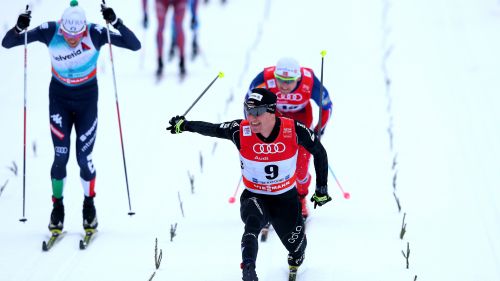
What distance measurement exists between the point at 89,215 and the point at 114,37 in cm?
176

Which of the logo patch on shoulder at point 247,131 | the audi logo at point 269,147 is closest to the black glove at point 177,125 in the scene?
the logo patch on shoulder at point 247,131

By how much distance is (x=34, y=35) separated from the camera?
6.36 metres

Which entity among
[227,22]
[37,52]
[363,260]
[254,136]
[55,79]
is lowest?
[363,260]

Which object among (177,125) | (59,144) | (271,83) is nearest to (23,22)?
(59,144)

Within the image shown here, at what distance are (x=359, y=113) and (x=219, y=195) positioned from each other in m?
3.15

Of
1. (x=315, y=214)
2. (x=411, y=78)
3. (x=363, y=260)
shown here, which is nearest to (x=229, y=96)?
(x=411, y=78)

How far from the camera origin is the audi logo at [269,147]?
5.07 meters

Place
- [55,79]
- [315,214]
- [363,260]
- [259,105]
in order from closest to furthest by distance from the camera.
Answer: [259,105]
[363,260]
[55,79]
[315,214]

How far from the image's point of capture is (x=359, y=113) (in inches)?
383

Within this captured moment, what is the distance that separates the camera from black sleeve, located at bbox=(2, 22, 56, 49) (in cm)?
632

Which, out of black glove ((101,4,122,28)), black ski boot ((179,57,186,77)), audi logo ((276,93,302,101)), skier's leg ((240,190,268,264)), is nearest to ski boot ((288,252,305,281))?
skier's leg ((240,190,268,264))

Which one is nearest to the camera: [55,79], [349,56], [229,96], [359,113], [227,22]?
[55,79]

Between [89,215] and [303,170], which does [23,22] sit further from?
[303,170]

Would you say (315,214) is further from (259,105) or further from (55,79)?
(55,79)
